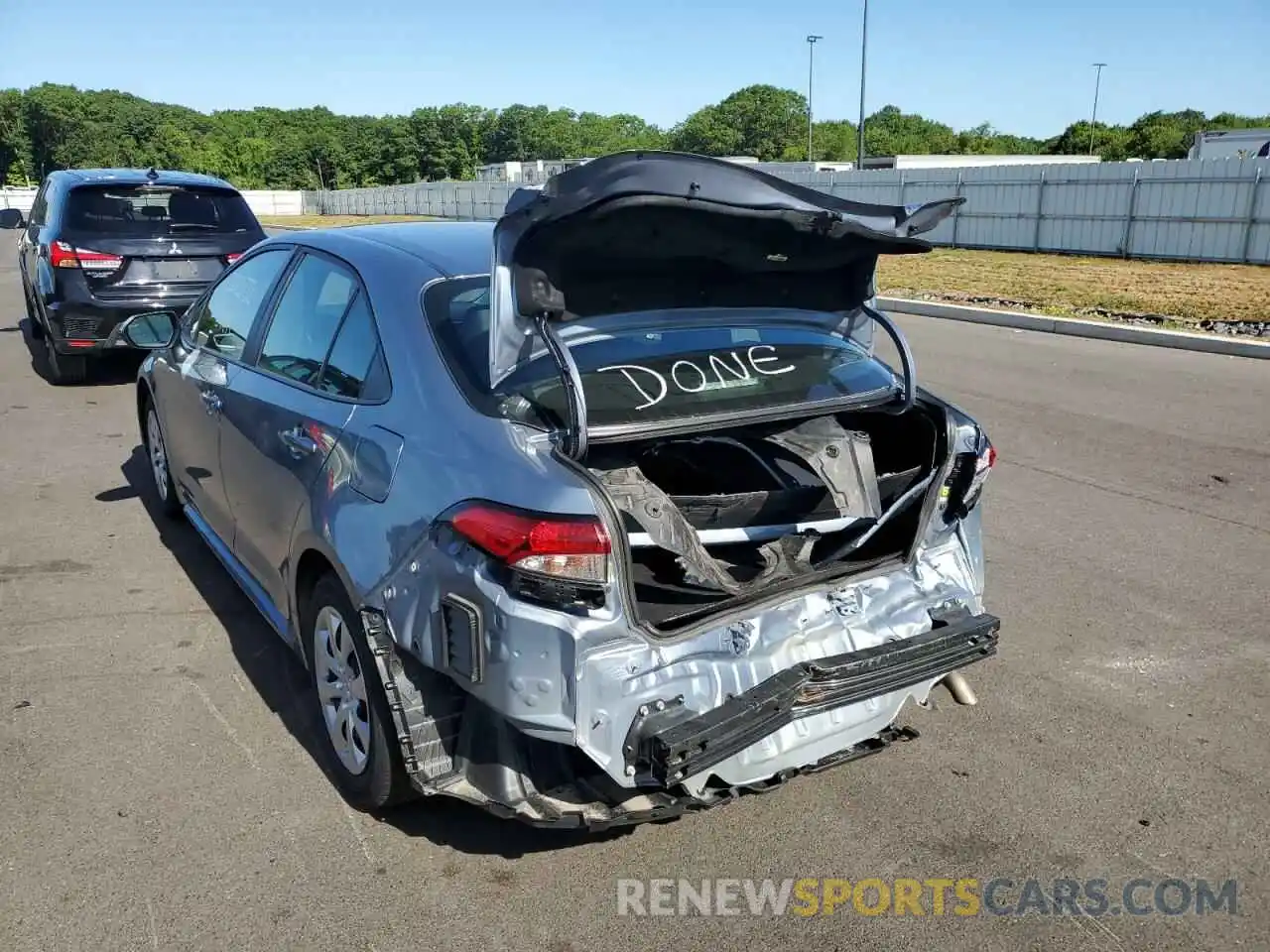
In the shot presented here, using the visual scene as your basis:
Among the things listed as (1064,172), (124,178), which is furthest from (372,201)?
(124,178)

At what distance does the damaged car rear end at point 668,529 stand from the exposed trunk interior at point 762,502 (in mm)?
10

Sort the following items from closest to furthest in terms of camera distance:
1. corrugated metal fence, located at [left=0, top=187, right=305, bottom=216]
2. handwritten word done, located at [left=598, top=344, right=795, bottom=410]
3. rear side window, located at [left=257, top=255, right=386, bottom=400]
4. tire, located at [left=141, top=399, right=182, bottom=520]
A: 1. handwritten word done, located at [left=598, top=344, right=795, bottom=410]
2. rear side window, located at [left=257, top=255, right=386, bottom=400]
3. tire, located at [left=141, top=399, right=182, bottom=520]
4. corrugated metal fence, located at [left=0, top=187, right=305, bottom=216]

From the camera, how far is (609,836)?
308cm

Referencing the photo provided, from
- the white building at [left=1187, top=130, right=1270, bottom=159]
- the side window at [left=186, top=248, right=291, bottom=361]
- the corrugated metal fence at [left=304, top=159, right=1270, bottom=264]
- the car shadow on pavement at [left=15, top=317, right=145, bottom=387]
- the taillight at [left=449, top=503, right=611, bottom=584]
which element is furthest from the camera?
the white building at [left=1187, top=130, right=1270, bottom=159]

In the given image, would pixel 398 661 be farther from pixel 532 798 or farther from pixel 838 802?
pixel 838 802

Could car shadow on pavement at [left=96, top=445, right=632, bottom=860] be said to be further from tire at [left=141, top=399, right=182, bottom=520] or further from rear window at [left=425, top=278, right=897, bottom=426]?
rear window at [left=425, top=278, right=897, bottom=426]

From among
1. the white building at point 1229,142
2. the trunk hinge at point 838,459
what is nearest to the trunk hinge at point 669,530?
the trunk hinge at point 838,459

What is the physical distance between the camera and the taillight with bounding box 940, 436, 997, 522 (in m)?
3.36

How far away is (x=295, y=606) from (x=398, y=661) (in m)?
0.84

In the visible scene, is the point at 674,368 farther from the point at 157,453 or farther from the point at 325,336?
the point at 157,453

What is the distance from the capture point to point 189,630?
445 cm

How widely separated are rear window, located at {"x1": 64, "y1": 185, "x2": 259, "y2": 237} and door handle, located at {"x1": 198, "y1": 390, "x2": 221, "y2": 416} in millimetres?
5444

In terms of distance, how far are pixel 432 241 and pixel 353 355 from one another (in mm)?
573

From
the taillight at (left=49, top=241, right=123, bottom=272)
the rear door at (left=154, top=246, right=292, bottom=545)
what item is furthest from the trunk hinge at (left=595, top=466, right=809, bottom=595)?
the taillight at (left=49, top=241, right=123, bottom=272)
